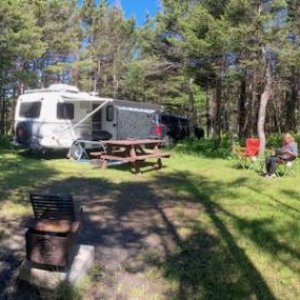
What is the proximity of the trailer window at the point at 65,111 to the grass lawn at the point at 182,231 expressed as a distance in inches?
154

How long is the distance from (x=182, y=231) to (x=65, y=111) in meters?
9.26

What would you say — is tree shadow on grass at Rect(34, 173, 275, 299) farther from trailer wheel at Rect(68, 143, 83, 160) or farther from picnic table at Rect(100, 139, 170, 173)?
trailer wheel at Rect(68, 143, 83, 160)

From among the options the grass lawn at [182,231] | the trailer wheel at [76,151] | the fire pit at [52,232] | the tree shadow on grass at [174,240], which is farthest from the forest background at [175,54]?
the fire pit at [52,232]

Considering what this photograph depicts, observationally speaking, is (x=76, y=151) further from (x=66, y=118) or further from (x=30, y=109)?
(x=30, y=109)

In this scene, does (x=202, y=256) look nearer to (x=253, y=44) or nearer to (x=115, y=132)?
(x=253, y=44)

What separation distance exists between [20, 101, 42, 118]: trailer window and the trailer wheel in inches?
55.1

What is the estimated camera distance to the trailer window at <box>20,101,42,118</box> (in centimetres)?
1484

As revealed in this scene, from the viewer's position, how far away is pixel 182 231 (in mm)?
6109

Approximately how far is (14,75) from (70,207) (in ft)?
52.7

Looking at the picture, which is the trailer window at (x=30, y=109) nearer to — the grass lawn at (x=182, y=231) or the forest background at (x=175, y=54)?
the forest background at (x=175, y=54)

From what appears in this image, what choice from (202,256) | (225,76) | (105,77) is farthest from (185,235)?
(105,77)

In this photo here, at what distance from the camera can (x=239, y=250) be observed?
5.42 meters

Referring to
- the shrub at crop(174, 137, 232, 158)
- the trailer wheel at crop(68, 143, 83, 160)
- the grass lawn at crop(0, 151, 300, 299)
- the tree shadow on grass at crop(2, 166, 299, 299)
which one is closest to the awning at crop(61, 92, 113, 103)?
the trailer wheel at crop(68, 143, 83, 160)

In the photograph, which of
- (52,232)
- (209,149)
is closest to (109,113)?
(209,149)
